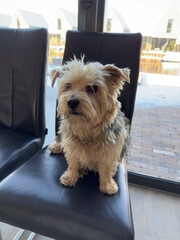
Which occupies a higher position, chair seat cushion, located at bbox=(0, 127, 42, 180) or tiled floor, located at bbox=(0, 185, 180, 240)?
chair seat cushion, located at bbox=(0, 127, 42, 180)

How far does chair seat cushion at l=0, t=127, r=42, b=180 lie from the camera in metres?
1.12

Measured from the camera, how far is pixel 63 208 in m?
0.85

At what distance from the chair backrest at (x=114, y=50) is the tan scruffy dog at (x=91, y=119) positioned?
223 mm

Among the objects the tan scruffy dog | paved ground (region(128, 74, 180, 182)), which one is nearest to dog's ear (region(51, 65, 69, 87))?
the tan scruffy dog

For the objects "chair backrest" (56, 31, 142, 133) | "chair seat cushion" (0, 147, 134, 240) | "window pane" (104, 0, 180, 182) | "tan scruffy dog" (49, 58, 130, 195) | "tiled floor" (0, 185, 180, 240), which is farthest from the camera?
"window pane" (104, 0, 180, 182)

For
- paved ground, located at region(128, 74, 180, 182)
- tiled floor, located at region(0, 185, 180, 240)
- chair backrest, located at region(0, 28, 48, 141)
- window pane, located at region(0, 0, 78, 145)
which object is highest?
window pane, located at region(0, 0, 78, 145)

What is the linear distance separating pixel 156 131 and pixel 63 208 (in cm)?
131

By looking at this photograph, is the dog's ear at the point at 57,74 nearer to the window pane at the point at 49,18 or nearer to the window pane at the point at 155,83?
the window pane at the point at 49,18

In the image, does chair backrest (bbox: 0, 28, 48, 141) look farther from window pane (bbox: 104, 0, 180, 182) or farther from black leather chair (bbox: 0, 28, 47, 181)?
window pane (bbox: 104, 0, 180, 182)

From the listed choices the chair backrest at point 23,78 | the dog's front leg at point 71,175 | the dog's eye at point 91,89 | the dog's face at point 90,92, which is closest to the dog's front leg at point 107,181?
the dog's front leg at point 71,175

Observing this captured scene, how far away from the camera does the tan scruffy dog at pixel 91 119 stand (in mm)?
915

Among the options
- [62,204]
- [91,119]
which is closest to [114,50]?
[91,119]

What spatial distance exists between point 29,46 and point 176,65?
1.10 meters

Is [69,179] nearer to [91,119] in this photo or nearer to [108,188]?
[108,188]
